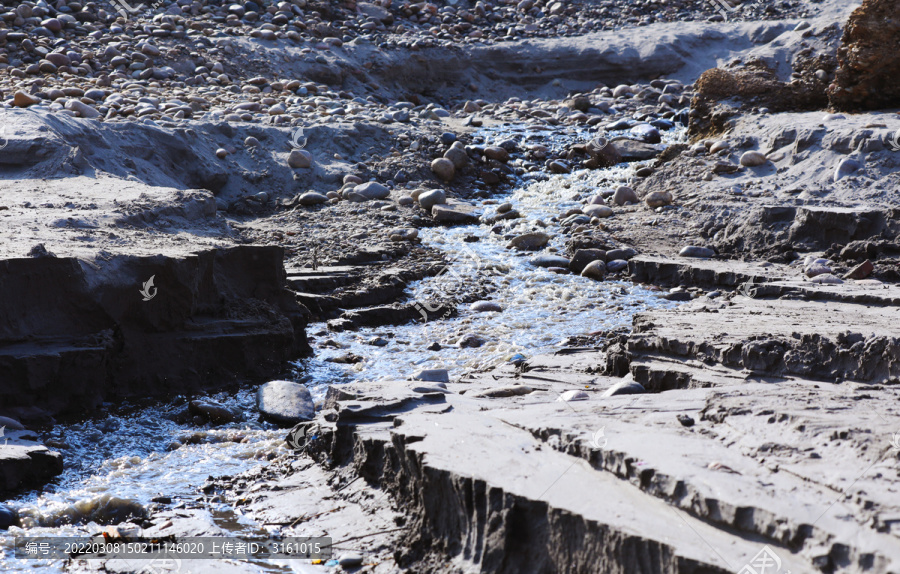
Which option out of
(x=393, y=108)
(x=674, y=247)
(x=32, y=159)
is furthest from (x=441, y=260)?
(x=393, y=108)

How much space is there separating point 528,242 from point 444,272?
1.00 m

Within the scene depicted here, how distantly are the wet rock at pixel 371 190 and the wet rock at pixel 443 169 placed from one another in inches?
33.4

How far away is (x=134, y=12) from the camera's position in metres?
11.9

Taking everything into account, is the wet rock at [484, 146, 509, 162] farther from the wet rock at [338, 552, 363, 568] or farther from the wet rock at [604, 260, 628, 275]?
the wet rock at [338, 552, 363, 568]

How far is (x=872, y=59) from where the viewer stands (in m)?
7.25

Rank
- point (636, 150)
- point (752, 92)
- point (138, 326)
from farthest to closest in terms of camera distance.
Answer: point (636, 150), point (752, 92), point (138, 326)

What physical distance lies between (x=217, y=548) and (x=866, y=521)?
6.73ft

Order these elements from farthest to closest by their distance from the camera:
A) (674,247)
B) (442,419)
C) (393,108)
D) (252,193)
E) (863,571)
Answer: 1. (393,108)
2. (252,193)
3. (674,247)
4. (442,419)
5. (863,571)

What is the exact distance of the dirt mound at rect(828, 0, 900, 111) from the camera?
7199 mm

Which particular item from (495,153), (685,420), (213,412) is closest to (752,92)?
(495,153)

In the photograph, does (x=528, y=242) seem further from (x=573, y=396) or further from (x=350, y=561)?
(x=350, y=561)

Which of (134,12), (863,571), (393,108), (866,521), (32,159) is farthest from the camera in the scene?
(134,12)

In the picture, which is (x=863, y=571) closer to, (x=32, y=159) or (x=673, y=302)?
(x=673, y=302)

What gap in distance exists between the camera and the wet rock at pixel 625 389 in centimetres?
329
